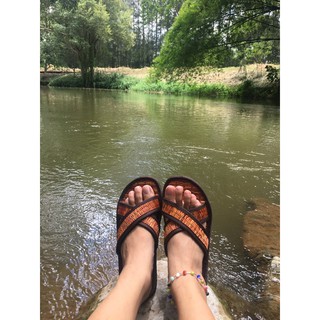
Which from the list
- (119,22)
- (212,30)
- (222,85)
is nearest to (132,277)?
(212,30)

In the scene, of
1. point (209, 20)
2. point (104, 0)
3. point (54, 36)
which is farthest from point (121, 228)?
point (104, 0)

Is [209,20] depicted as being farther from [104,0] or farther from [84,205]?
[104,0]

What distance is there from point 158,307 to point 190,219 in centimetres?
48

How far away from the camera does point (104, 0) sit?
19734mm

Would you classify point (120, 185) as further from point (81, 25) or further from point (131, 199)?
point (81, 25)

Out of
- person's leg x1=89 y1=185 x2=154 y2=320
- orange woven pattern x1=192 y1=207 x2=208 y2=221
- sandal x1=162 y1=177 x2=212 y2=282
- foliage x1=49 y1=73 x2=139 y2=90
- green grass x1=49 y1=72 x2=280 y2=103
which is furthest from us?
foliage x1=49 y1=73 x2=139 y2=90

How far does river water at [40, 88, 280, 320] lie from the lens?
117 centimetres

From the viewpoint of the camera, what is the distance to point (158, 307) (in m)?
0.93

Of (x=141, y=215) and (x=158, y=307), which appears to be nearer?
(x=158, y=307)

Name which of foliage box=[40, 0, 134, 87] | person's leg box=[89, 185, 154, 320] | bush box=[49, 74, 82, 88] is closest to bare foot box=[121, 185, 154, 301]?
person's leg box=[89, 185, 154, 320]

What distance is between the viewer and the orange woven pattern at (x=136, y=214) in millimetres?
1307

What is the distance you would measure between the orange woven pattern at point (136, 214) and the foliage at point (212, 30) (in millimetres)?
5404

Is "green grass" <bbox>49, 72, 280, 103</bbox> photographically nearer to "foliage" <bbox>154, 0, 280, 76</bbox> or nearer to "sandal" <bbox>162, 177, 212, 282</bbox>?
"foliage" <bbox>154, 0, 280, 76</bbox>

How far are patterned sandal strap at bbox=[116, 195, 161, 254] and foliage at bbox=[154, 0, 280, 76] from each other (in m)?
5.40
